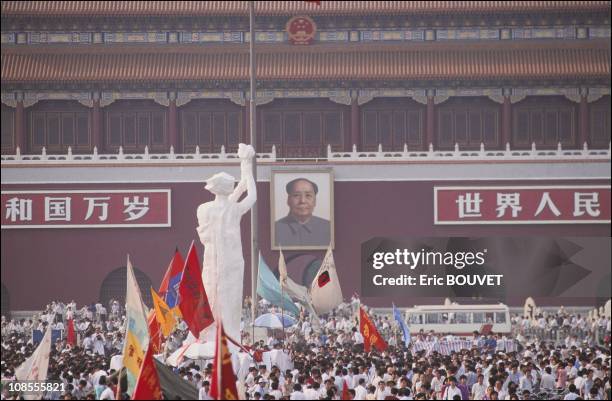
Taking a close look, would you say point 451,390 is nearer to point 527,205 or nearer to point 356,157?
point 527,205

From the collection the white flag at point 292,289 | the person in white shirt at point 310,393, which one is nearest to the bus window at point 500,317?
the white flag at point 292,289

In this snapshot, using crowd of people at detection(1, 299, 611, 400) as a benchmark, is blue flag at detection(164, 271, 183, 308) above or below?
above

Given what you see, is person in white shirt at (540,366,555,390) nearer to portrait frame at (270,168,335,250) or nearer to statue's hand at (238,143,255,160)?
statue's hand at (238,143,255,160)

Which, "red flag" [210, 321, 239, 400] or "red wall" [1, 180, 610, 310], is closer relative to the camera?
"red flag" [210, 321, 239, 400]

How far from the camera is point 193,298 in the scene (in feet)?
70.9

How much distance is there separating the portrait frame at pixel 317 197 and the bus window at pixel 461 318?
5.93m

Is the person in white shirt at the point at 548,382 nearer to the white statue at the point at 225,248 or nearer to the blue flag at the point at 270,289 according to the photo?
the white statue at the point at 225,248

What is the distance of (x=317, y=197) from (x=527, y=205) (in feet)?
19.7

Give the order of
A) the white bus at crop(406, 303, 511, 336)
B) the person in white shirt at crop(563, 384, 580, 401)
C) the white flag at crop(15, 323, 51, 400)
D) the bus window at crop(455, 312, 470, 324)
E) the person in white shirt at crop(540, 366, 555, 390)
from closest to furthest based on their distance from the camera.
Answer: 1. the white flag at crop(15, 323, 51, 400)
2. the person in white shirt at crop(563, 384, 580, 401)
3. the person in white shirt at crop(540, 366, 555, 390)
4. the white bus at crop(406, 303, 511, 336)
5. the bus window at crop(455, 312, 470, 324)

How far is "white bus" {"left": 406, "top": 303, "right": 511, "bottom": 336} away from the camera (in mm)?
37438

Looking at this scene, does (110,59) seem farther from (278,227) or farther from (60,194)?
(278,227)

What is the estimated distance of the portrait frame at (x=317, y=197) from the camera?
139 feet

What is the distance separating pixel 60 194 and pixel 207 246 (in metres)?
20.0

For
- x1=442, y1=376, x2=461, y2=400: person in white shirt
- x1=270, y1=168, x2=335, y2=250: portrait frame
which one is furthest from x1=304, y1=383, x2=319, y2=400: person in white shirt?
x1=270, y1=168, x2=335, y2=250: portrait frame
